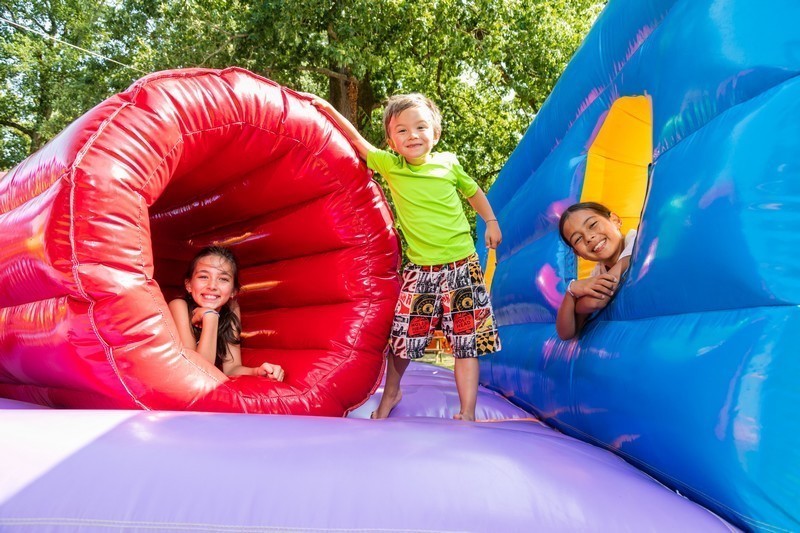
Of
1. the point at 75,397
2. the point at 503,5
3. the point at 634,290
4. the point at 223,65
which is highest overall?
the point at 503,5

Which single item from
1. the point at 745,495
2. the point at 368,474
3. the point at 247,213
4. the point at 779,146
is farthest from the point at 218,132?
the point at 745,495

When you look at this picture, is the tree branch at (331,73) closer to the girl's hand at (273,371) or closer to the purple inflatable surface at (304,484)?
the girl's hand at (273,371)

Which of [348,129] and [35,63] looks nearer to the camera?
[348,129]

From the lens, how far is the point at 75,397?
75.0 inches

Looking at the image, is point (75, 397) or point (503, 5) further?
point (503, 5)

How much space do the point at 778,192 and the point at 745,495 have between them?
1.77 ft

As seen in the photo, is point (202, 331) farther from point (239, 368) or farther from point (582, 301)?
point (582, 301)

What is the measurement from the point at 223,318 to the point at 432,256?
0.95 m

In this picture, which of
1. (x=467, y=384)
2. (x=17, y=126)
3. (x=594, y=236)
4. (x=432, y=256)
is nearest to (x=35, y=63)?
(x=17, y=126)

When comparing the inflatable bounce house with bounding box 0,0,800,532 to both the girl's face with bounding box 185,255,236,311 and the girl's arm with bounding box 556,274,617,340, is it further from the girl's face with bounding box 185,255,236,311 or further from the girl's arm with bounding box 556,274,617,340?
the girl's face with bounding box 185,255,236,311

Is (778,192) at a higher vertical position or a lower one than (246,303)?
higher

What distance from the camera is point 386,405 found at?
7.78 ft

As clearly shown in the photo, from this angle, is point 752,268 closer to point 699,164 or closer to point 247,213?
point 699,164

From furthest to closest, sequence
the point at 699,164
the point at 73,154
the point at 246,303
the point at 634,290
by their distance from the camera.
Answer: the point at 246,303, the point at 73,154, the point at 634,290, the point at 699,164
